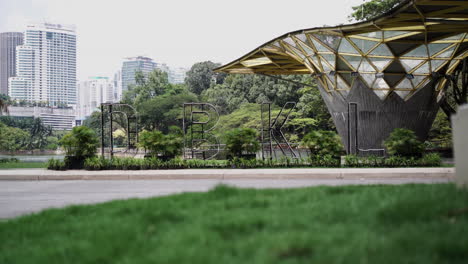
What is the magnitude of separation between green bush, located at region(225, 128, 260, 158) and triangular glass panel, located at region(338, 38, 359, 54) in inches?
268

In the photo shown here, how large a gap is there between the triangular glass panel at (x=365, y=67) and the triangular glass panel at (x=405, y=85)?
1.75 metres

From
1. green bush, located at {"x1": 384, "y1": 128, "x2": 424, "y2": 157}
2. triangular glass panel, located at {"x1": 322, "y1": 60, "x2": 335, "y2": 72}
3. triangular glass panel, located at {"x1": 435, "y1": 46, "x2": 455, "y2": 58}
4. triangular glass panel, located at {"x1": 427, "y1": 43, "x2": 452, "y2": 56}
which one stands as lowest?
green bush, located at {"x1": 384, "y1": 128, "x2": 424, "y2": 157}

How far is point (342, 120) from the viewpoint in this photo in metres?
25.3

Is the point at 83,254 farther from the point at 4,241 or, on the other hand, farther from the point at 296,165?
the point at 296,165

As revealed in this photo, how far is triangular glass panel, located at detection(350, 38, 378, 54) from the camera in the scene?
887 inches

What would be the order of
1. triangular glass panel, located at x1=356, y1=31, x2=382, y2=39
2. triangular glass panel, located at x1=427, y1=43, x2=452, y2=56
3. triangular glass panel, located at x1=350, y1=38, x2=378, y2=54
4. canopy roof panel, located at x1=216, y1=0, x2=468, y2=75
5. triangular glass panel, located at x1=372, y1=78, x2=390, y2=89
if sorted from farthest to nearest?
1. triangular glass panel, located at x1=372, y1=78, x2=390, y2=89
2. triangular glass panel, located at x1=427, y1=43, x2=452, y2=56
3. triangular glass panel, located at x1=350, y1=38, x2=378, y2=54
4. triangular glass panel, located at x1=356, y1=31, x2=382, y2=39
5. canopy roof panel, located at x1=216, y1=0, x2=468, y2=75

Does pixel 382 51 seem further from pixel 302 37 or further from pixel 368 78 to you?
pixel 302 37

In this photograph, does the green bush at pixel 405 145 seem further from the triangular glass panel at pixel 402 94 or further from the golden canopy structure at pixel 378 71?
the triangular glass panel at pixel 402 94

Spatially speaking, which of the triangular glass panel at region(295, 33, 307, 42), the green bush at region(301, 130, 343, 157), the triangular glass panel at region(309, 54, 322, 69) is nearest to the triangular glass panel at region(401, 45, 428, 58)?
the triangular glass panel at region(309, 54, 322, 69)

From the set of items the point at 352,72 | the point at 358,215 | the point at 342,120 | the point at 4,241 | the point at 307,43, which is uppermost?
the point at 307,43

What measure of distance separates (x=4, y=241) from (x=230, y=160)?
1524 cm

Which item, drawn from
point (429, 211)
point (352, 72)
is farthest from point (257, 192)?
point (352, 72)

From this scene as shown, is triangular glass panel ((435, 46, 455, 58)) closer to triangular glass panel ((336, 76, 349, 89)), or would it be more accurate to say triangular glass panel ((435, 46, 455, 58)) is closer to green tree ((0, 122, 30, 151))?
triangular glass panel ((336, 76, 349, 89))

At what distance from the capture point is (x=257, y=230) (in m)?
4.53
